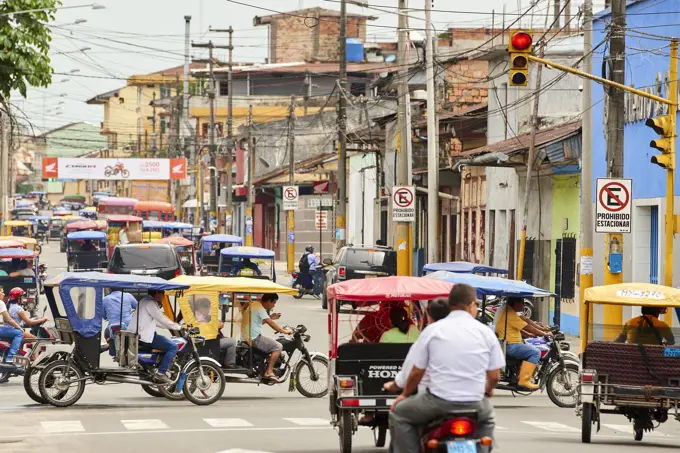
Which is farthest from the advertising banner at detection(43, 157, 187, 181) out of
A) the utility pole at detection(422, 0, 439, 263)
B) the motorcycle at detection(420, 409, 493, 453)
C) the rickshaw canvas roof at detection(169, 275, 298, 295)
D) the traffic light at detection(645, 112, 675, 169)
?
the motorcycle at detection(420, 409, 493, 453)

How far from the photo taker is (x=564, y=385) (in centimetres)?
2036

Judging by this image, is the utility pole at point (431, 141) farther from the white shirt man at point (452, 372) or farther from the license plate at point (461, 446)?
the license plate at point (461, 446)

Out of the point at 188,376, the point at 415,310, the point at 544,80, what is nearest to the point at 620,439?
the point at 415,310

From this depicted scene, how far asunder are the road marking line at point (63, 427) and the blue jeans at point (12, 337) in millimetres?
5393

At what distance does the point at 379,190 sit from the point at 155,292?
141 feet

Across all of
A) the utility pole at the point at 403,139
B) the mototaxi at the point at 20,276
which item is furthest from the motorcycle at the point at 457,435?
the utility pole at the point at 403,139

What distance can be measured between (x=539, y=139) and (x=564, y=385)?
1749 centimetres

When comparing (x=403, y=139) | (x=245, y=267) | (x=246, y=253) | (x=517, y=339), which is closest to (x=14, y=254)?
(x=246, y=253)

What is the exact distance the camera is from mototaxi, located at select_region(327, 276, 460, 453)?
46.2ft

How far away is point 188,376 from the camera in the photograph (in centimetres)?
2025

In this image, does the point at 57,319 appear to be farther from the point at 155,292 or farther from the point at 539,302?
the point at 539,302

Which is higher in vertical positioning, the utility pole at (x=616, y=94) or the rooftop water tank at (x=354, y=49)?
the rooftop water tank at (x=354, y=49)

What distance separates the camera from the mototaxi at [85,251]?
57594mm

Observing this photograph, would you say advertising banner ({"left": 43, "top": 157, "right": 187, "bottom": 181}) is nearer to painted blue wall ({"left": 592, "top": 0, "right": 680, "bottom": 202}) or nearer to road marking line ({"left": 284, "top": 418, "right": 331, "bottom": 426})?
painted blue wall ({"left": 592, "top": 0, "right": 680, "bottom": 202})
